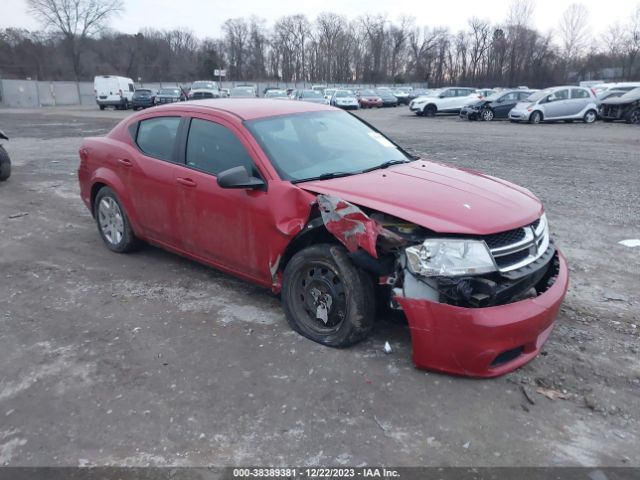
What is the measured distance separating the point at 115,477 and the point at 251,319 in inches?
68.7

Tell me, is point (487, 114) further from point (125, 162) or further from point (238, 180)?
point (238, 180)

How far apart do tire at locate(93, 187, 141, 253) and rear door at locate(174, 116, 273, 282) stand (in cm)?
105

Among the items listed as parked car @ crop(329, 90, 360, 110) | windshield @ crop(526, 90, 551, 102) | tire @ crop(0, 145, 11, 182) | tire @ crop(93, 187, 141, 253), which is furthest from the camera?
parked car @ crop(329, 90, 360, 110)

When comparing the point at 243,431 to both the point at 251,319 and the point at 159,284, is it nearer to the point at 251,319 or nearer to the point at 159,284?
the point at 251,319

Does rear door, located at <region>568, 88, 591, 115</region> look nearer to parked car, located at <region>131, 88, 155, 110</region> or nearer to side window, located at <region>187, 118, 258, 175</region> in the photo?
side window, located at <region>187, 118, 258, 175</region>

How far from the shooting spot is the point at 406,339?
377 centimetres

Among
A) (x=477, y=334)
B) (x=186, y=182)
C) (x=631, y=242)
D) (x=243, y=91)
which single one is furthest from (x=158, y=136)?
(x=243, y=91)

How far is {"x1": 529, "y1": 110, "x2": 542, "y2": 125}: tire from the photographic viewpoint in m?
23.5

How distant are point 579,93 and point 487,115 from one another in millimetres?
4370

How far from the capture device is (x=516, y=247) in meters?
3.21

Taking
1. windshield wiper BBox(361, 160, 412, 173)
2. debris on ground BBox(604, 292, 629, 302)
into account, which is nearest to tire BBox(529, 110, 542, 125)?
debris on ground BBox(604, 292, 629, 302)

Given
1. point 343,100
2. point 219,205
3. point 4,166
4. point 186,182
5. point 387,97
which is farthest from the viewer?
point 387,97

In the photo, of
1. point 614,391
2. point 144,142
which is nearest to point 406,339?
point 614,391

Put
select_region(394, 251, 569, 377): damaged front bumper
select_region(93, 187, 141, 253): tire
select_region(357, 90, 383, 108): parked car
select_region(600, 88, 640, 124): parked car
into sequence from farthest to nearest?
select_region(357, 90, 383, 108): parked car → select_region(600, 88, 640, 124): parked car → select_region(93, 187, 141, 253): tire → select_region(394, 251, 569, 377): damaged front bumper
